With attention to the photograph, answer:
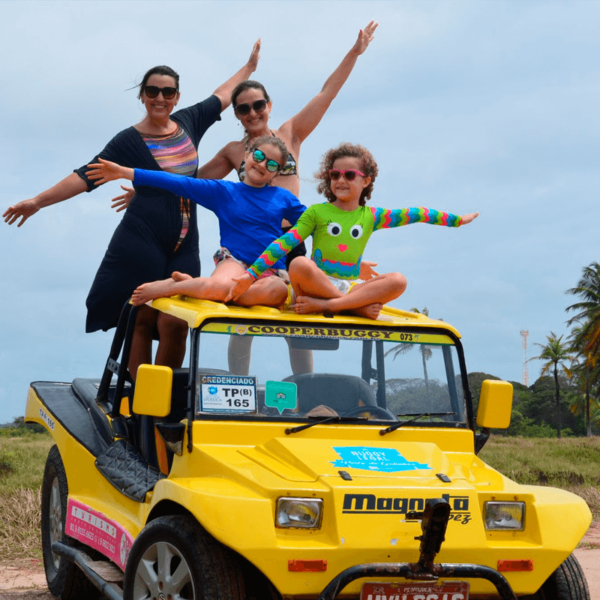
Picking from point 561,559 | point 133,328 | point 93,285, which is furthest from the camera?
point 93,285

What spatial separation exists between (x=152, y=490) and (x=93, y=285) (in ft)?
7.91

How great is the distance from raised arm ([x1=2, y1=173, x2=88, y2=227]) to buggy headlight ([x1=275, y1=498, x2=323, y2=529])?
3404 mm

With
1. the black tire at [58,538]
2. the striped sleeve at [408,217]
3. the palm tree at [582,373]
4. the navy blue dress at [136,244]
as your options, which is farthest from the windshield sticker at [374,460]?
the palm tree at [582,373]

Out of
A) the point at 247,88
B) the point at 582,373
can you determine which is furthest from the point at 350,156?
the point at 582,373

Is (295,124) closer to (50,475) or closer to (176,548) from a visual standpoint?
(50,475)

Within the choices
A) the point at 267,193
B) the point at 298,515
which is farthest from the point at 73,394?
the point at 298,515

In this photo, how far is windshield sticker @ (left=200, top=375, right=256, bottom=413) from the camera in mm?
4918

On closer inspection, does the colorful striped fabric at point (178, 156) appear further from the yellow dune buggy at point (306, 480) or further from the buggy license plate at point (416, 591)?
the buggy license plate at point (416, 591)

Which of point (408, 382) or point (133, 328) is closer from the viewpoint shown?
point (408, 382)

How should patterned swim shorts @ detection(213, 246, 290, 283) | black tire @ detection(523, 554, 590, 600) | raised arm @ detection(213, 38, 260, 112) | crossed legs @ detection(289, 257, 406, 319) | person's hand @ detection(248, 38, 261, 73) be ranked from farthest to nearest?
person's hand @ detection(248, 38, 261, 73)
raised arm @ detection(213, 38, 260, 112)
patterned swim shorts @ detection(213, 246, 290, 283)
crossed legs @ detection(289, 257, 406, 319)
black tire @ detection(523, 554, 590, 600)

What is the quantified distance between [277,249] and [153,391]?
1.33 metres

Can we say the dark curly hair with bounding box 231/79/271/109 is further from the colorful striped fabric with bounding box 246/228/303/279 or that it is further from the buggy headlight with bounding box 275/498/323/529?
the buggy headlight with bounding box 275/498/323/529

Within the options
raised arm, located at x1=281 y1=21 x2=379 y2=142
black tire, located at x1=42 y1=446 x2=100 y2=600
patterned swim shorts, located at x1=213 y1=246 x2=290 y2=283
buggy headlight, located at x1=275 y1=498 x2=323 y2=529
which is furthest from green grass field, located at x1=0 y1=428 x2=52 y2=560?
buggy headlight, located at x1=275 y1=498 x2=323 y2=529

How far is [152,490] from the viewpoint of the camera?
16.6ft
